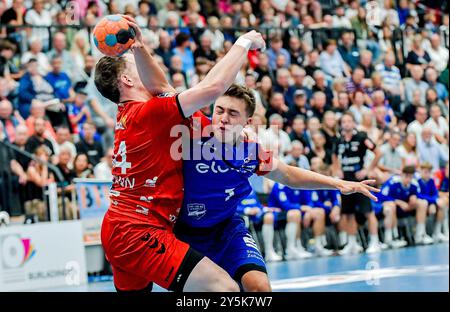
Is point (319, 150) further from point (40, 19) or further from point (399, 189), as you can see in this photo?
point (40, 19)

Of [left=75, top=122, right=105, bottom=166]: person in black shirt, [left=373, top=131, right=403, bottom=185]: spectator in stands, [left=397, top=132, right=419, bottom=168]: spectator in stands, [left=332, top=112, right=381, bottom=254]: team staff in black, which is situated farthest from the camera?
[left=397, top=132, right=419, bottom=168]: spectator in stands

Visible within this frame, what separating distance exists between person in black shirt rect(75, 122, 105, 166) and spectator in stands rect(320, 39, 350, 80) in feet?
19.9

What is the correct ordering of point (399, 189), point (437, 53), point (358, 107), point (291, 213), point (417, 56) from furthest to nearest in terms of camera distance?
point (437, 53)
point (417, 56)
point (358, 107)
point (399, 189)
point (291, 213)

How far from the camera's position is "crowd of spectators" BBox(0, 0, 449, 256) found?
546 inches

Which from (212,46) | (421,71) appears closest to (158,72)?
(212,46)

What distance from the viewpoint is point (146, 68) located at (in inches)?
228

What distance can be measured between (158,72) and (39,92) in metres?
8.79

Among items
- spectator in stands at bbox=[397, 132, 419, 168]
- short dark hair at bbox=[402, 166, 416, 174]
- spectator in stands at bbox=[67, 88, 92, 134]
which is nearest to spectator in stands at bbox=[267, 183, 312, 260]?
short dark hair at bbox=[402, 166, 416, 174]

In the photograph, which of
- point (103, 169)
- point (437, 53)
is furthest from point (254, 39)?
point (437, 53)

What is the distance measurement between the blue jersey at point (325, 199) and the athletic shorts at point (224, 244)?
9.17 meters

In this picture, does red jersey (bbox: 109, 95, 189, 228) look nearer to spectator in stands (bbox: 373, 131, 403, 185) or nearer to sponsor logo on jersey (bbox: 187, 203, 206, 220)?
sponsor logo on jersey (bbox: 187, 203, 206, 220)

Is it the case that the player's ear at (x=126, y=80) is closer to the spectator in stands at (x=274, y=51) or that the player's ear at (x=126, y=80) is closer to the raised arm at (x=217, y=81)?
the raised arm at (x=217, y=81)

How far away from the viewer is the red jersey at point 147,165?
5.73 m

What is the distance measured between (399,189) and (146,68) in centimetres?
→ 1148
